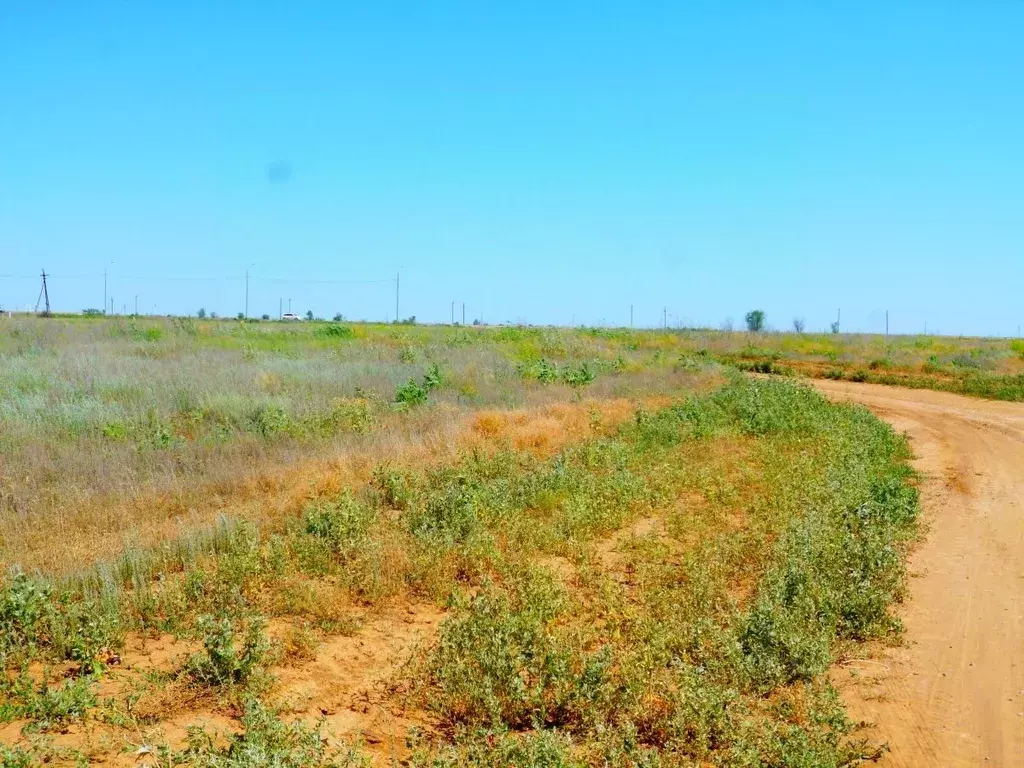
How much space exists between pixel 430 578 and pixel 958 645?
4.20 metres

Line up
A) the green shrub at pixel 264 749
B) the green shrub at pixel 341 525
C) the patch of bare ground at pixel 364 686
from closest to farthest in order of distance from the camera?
the green shrub at pixel 264 749
the patch of bare ground at pixel 364 686
the green shrub at pixel 341 525

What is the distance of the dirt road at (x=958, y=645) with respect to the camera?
484cm

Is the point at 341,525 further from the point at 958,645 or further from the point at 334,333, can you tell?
the point at 334,333

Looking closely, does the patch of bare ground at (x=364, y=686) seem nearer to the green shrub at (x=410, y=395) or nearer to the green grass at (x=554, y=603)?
the green grass at (x=554, y=603)

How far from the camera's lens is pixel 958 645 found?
6156mm

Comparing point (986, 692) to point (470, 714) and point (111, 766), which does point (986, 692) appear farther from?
point (111, 766)

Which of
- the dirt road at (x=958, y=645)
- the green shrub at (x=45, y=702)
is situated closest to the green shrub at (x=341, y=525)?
the green shrub at (x=45, y=702)

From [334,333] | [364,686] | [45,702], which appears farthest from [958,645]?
[334,333]

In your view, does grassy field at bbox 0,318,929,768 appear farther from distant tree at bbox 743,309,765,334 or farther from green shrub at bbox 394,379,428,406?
distant tree at bbox 743,309,765,334

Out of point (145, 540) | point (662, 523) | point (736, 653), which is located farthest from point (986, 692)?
point (145, 540)

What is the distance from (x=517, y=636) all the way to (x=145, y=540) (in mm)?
3847

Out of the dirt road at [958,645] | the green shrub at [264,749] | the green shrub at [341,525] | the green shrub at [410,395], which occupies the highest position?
the green shrub at [410,395]

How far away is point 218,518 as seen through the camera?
763 cm

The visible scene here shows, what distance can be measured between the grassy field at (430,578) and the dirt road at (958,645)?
1.01 ft
